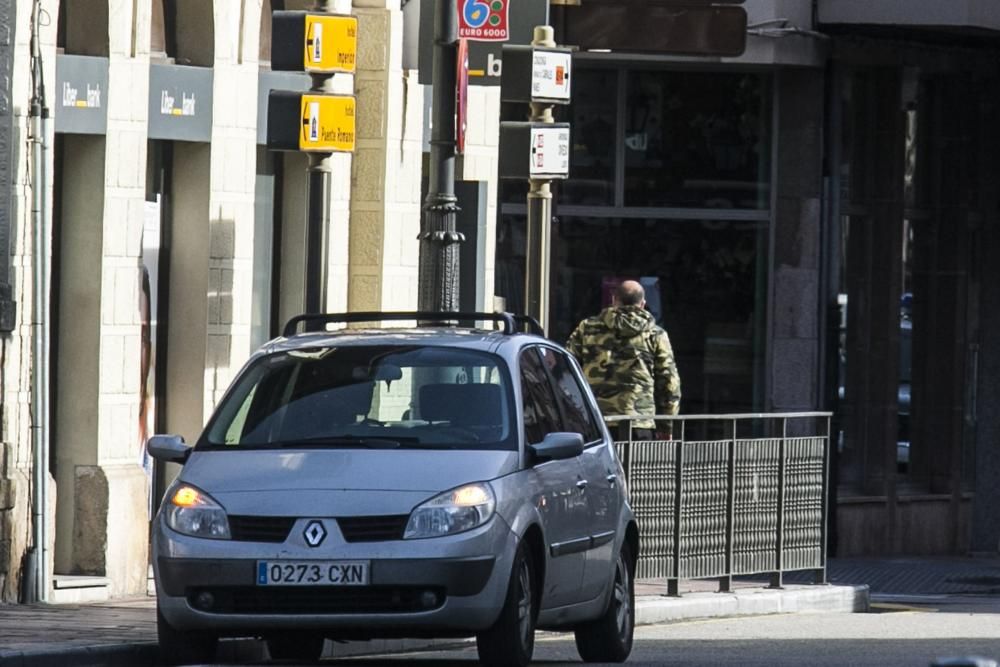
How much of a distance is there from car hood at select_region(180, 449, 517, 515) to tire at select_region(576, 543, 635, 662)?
1567mm

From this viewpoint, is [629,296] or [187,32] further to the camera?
[629,296]

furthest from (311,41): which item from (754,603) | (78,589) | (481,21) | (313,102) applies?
(754,603)

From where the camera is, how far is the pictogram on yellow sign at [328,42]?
14516 millimetres

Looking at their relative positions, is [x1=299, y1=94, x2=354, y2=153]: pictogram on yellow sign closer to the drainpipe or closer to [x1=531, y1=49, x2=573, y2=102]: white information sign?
the drainpipe

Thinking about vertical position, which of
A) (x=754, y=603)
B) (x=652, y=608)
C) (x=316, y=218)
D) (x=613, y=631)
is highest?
(x=316, y=218)

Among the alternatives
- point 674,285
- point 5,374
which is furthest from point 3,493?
point 674,285

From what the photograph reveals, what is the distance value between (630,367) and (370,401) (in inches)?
233

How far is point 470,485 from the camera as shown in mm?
11148

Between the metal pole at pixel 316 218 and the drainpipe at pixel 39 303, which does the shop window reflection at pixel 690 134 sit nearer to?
the metal pole at pixel 316 218

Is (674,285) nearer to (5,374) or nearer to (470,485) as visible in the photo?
(5,374)

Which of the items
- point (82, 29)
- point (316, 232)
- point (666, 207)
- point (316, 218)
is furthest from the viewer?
point (666, 207)

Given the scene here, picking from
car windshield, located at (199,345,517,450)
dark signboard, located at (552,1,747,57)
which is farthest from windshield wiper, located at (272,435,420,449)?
dark signboard, located at (552,1,747,57)

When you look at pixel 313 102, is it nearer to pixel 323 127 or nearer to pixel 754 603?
pixel 323 127

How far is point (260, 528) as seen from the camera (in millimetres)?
→ 11062
